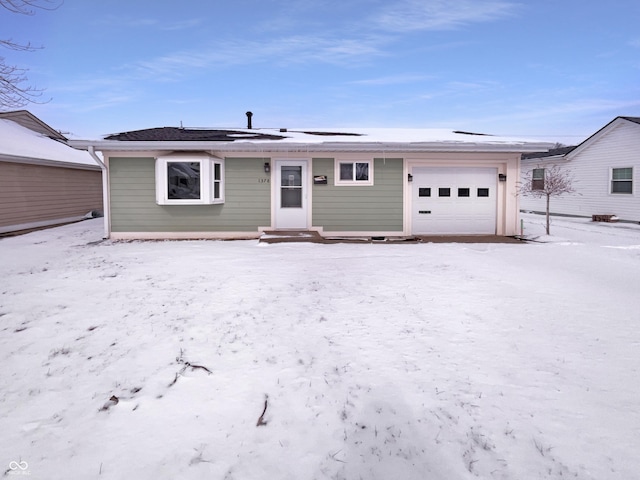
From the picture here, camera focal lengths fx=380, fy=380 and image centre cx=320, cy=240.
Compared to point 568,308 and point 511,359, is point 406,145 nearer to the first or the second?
point 568,308

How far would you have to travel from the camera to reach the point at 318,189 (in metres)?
11.7

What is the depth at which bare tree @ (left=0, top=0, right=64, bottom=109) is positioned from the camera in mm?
6172

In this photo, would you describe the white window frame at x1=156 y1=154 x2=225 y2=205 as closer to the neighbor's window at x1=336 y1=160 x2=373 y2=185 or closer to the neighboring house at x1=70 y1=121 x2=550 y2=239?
the neighboring house at x1=70 y1=121 x2=550 y2=239

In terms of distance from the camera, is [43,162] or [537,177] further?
[537,177]

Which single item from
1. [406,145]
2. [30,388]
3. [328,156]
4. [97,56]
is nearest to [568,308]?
[30,388]

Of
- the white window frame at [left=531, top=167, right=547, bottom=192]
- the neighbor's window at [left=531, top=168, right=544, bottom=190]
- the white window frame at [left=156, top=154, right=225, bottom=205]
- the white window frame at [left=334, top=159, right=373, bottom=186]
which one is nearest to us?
the white window frame at [left=156, top=154, right=225, bottom=205]

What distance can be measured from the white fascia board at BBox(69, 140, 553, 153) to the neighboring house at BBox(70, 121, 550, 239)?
0.05 meters

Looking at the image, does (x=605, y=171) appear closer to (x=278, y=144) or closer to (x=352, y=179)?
(x=352, y=179)

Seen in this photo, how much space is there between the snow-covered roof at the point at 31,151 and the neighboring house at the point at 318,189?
15.6ft

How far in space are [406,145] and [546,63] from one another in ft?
76.2

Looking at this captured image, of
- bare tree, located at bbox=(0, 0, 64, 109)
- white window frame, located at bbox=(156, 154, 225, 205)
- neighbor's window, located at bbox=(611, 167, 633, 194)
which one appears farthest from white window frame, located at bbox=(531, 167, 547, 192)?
bare tree, located at bbox=(0, 0, 64, 109)

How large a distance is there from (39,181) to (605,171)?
79.3ft

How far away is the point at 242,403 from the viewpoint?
113 inches

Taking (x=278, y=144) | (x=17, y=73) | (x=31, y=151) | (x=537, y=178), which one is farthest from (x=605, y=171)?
(x=31, y=151)
